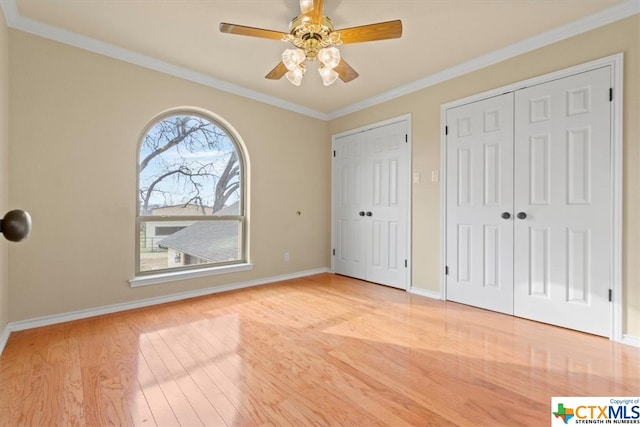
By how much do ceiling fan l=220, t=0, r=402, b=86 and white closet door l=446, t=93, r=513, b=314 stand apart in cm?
146

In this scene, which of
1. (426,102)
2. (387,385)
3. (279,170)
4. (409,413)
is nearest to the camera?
(409,413)

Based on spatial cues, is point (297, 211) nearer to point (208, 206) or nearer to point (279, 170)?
point (279, 170)

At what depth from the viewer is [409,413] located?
55.6 inches

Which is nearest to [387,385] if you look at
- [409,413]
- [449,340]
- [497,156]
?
[409,413]

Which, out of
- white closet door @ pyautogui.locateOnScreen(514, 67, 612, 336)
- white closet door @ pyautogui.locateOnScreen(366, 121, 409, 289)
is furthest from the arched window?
white closet door @ pyautogui.locateOnScreen(514, 67, 612, 336)

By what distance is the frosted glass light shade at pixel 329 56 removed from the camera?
2014mm

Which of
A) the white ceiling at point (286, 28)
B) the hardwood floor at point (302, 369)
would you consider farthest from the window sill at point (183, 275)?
the white ceiling at point (286, 28)

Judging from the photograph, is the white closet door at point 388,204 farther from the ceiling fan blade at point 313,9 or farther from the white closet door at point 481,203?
the ceiling fan blade at point 313,9

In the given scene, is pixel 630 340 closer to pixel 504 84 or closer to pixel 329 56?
pixel 504 84

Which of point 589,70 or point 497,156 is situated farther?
point 497,156

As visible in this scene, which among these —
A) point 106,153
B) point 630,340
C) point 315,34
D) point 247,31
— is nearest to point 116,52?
point 106,153

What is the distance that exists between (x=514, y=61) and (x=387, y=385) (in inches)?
116

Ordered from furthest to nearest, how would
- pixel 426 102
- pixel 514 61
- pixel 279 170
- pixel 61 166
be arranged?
1. pixel 279 170
2. pixel 426 102
3. pixel 514 61
4. pixel 61 166

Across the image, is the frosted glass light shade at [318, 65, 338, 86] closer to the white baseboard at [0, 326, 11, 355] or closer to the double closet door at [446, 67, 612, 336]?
the double closet door at [446, 67, 612, 336]
